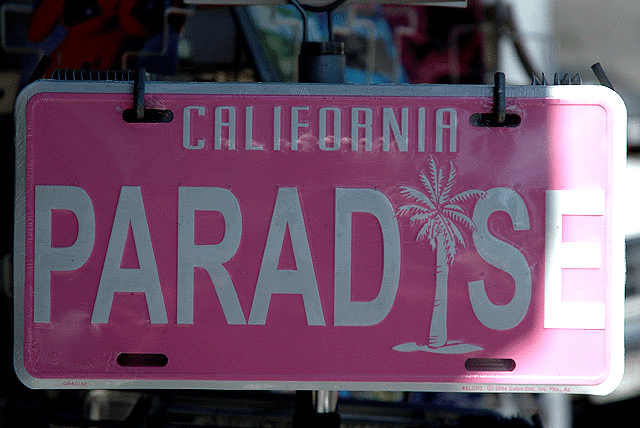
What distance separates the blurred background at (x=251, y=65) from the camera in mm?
1804

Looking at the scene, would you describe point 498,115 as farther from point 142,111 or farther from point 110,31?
point 110,31

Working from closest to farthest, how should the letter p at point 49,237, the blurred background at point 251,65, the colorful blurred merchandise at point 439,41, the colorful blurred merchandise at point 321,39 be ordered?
the letter p at point 49,237 < the blurred background at point 251,65 < the colorful blurred merchandise at point 321,39 < the colorful blurred merchandise at point 439,41

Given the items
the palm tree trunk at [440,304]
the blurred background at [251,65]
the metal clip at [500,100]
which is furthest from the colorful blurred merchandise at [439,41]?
the palm tree trunk at [440,304]

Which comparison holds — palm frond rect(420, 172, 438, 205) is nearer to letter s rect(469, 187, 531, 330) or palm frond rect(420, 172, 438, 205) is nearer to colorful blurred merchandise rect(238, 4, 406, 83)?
letter s rect(469, 187, 531, 330)

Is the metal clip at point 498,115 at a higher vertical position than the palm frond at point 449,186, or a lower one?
higher

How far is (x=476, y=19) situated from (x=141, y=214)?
2.73 metres

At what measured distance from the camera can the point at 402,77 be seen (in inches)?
122

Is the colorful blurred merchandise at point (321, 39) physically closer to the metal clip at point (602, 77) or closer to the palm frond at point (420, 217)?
the metal clip at point (602, 77)

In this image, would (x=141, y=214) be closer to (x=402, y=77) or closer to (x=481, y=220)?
(x=481, y=220)

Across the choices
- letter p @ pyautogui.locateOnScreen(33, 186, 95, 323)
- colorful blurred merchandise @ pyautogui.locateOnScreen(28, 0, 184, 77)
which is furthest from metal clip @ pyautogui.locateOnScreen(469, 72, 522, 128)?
colorful blurred merchandise @ pyautogui.locateOnScreen(28, 0, 184, 77)

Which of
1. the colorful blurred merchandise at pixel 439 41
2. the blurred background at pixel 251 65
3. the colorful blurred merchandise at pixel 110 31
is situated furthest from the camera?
the colorful blurred merchandise at pixel 439 41

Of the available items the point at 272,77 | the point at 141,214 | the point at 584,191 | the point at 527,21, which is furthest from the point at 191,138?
the point at 527,21

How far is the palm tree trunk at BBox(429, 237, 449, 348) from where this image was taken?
1.18 m

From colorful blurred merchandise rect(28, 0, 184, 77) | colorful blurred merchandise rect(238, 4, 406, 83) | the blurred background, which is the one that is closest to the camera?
the blurred background
